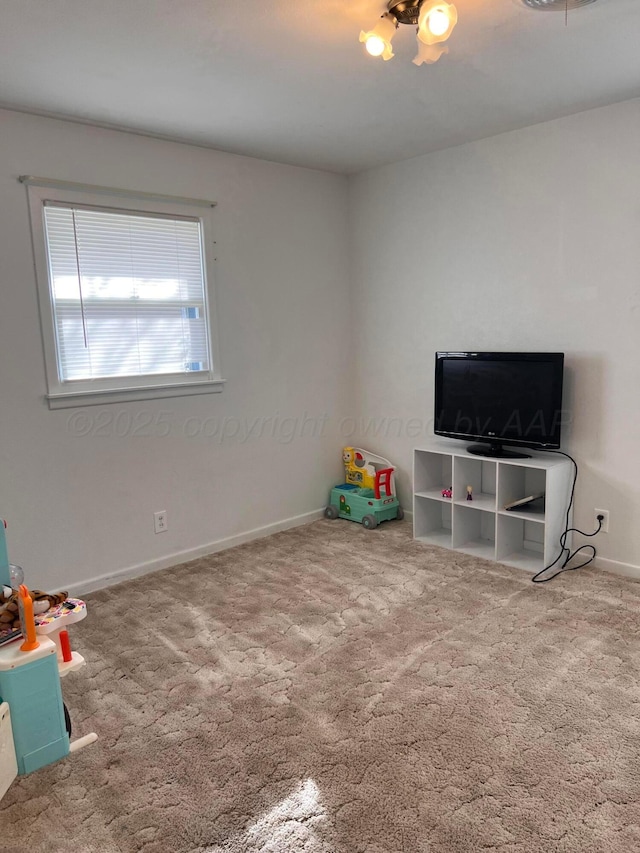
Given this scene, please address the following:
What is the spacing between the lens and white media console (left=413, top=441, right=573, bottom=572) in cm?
339

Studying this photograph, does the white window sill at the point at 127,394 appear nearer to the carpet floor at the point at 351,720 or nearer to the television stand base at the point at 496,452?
the carpet floor at the point at 351,720

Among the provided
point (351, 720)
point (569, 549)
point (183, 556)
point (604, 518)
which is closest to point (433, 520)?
point (569, 549)

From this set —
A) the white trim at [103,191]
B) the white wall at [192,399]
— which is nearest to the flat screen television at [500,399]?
the white wall at [192,399]

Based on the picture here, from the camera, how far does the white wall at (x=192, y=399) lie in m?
3.03

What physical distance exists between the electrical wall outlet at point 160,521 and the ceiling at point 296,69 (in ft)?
7.13

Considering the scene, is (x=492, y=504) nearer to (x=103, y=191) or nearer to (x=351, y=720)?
(x=351, y=720)

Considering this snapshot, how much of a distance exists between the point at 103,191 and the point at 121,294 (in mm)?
545

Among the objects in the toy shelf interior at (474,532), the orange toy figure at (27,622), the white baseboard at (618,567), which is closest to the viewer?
the orange toy figure at (27,622)

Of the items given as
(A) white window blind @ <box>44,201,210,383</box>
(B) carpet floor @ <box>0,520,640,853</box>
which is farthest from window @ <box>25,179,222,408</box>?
(B) carpet floor @ <box>0,520,640,853</box>

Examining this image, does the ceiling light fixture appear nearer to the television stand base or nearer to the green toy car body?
the television stand base

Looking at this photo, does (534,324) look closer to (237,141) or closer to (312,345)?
(312,345)

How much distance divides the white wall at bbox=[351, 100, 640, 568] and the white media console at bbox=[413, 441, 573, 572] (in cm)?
22

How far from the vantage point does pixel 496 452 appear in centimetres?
359

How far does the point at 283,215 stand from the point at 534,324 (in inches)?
71.7
